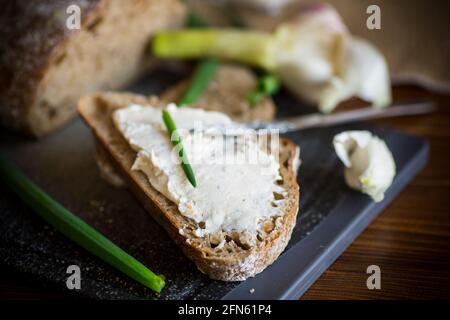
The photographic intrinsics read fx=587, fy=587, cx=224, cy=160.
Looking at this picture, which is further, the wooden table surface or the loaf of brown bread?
the loaf of brown bread

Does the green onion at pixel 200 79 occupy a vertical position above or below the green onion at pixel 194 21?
below

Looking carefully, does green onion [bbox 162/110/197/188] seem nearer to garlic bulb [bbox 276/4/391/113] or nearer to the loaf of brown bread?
the loaf of brown bread

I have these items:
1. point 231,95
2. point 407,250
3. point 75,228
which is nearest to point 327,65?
point 231,95

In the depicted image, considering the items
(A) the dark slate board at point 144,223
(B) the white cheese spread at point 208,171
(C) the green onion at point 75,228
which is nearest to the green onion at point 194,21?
(A) the dark slate board at point 144,223

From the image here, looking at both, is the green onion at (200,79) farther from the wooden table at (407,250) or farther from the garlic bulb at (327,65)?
the wooden table at (407,250)

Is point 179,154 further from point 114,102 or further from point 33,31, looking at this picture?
point 33,31

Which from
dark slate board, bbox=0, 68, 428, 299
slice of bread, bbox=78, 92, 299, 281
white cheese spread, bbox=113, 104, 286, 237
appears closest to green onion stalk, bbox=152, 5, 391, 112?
dark slate board, bbox=0, 68, 428, 299
